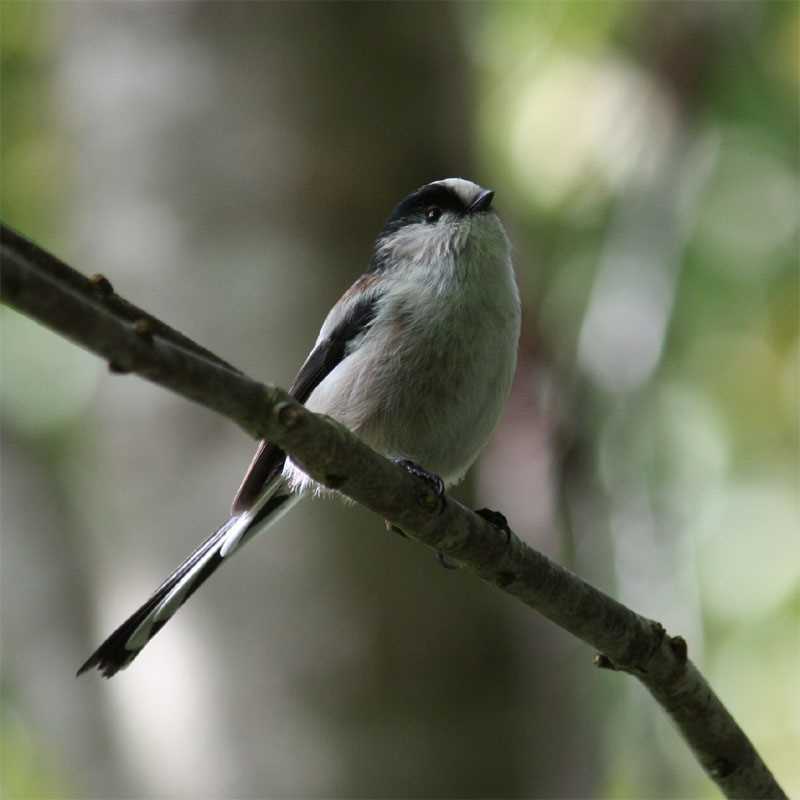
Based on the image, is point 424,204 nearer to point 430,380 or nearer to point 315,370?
point 315,370

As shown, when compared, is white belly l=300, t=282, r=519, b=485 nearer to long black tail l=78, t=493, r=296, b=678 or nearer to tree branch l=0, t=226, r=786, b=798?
long black tail l=78, t=493, r=296, b=678

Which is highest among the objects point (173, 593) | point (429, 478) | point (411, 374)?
point (411, 374)

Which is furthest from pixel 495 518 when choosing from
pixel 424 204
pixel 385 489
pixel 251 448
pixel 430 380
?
pixel 251 448

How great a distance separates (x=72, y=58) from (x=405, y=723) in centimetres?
294

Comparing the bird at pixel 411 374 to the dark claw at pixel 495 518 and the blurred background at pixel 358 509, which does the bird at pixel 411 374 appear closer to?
the dark claw at pixel 495 518

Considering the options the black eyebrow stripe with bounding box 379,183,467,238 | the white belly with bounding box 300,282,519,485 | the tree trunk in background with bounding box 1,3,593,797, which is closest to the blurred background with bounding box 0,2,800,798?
the tree trunk in background with bounding box 1,3,593,797

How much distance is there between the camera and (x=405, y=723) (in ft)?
11.7

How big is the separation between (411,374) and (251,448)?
1.32 metres

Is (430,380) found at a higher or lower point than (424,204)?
lower

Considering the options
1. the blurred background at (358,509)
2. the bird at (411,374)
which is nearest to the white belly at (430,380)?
the bird at (411,374)

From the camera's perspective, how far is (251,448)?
3.78 m

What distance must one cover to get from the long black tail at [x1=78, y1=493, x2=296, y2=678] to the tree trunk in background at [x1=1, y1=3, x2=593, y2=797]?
830 millimetres

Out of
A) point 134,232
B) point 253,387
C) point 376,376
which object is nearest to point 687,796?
point 376,376

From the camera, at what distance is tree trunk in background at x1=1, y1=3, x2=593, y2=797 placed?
3.59 meters
